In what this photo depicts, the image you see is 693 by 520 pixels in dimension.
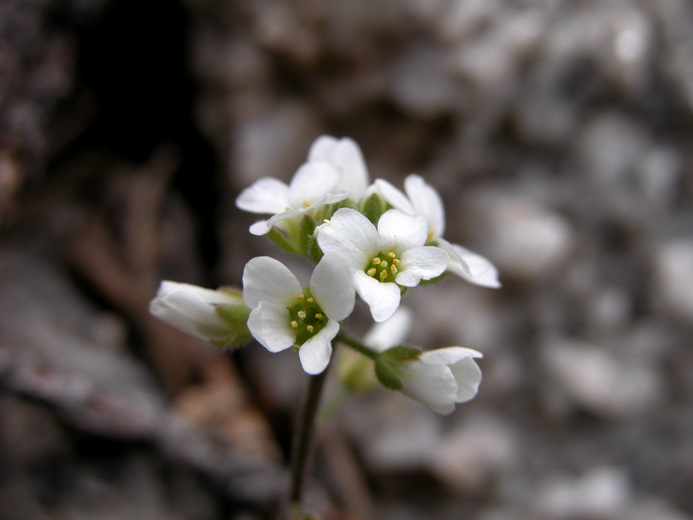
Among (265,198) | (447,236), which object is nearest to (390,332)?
(265,198)

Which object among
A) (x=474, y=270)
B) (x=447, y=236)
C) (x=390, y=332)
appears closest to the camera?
(x=474, y=270)

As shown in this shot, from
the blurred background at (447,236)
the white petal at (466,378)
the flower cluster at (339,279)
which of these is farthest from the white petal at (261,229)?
the blurred background at (447,236)

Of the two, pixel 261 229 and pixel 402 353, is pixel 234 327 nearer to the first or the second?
pixel 261 229

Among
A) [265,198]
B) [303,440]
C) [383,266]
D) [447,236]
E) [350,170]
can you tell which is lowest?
[303,440]

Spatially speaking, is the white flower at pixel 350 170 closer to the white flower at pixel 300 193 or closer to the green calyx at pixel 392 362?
the white flower at pixel 300 193

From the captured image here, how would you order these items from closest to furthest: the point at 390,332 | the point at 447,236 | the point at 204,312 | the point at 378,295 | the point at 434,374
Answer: the point at 378,295 → the point at 434,374 → the point at 204,312 → the point at 390,332 → the point at 447,236

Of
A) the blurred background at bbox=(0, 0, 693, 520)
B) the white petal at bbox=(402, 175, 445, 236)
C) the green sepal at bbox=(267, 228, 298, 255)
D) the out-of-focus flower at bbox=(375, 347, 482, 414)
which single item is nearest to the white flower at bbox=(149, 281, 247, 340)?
the green sepal at bbox=(267, 228, 298, 255)

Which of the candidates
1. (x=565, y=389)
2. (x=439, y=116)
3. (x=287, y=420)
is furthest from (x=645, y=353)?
(x=287, y=420)
